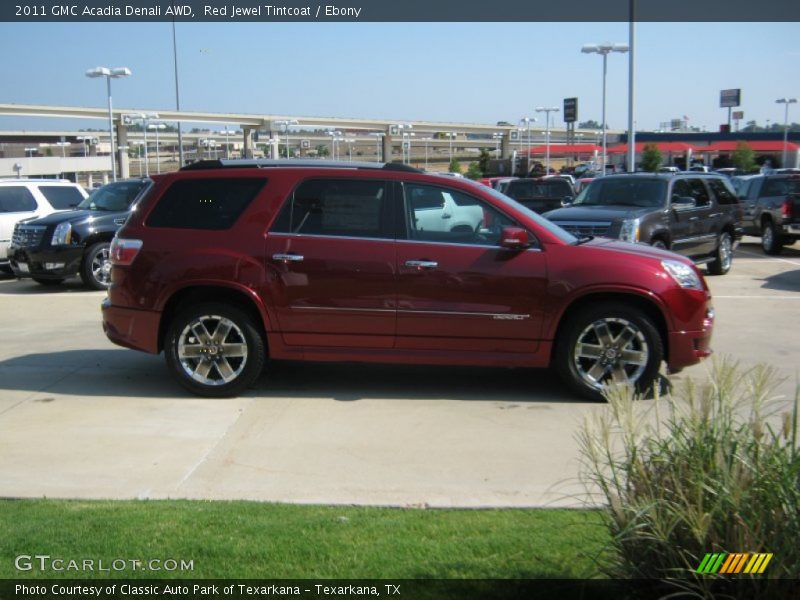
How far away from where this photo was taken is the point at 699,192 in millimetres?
15109

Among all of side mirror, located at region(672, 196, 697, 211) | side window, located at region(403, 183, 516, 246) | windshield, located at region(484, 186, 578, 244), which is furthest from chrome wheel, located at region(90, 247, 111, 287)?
side mirror, located at region(672, 196, 697, 211)

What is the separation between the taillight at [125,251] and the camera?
7223 mm

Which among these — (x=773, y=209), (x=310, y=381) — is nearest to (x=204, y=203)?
(x=310, y=381)

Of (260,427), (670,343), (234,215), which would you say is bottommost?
(260,427)

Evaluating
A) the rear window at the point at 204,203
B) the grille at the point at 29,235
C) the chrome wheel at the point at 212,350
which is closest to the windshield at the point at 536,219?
the rear window at the point at 204,203

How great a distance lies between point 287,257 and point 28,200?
11.8m

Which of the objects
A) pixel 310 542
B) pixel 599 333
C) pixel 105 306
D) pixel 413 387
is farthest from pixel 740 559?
pixel 105 306

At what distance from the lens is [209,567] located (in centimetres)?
363

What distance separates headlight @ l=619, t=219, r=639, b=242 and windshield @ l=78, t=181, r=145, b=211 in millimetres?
8865

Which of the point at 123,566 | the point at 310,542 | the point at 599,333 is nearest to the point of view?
the point at 123,566

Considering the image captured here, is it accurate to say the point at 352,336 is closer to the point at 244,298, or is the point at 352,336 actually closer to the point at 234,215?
the point at 244,298

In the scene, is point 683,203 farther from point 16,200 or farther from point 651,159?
Result: point 651,159

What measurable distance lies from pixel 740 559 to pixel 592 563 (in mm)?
803

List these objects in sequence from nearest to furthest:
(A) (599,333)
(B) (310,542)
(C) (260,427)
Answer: (B) (310,542)
(C) (260,427)
(A) (599,333)
